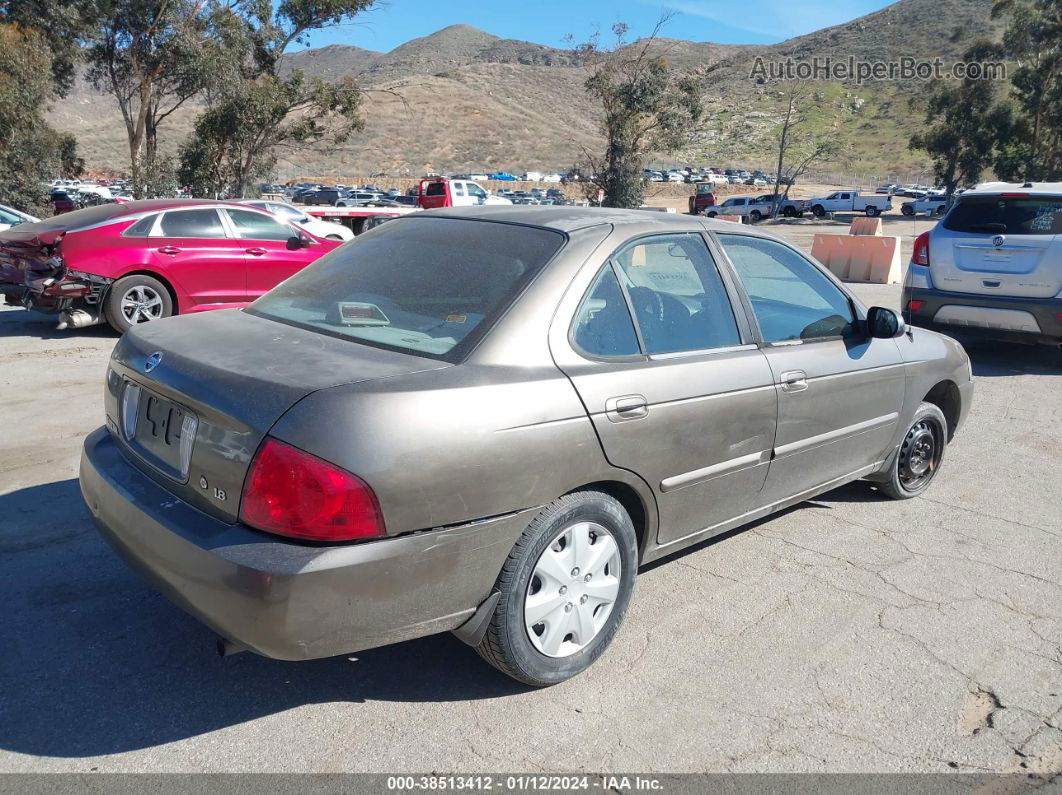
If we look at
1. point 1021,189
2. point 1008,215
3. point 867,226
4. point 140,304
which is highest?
point 1021,189

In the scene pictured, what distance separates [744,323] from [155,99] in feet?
107

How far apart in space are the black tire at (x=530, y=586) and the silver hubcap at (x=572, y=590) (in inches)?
1.0

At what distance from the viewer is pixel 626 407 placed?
322 centimetres

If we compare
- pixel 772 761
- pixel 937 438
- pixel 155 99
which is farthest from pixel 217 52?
pixel 772 761

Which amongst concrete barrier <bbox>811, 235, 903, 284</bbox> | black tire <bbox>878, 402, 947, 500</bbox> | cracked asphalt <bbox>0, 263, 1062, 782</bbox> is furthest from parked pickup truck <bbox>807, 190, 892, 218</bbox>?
cracked asphalt <bbox>0, 263, 1062, 782</bbox>

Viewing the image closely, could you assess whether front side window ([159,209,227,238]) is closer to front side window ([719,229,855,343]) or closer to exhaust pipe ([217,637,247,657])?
front side window ([719,229,855,343])

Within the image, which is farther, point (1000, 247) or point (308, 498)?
point (1000, 247)

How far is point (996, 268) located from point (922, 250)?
32.3 inches

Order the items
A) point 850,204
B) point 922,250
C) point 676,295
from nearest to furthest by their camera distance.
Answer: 1. point 676,295
2. point 922,250
3. point 850,204

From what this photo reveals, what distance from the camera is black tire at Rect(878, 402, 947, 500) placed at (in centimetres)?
511

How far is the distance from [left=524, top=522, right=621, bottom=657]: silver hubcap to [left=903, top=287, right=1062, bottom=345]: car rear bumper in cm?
681

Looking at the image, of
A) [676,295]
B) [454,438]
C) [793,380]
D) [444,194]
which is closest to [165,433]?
[454,438]

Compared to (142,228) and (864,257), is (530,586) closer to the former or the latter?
(142,228)

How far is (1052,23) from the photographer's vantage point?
43312 mm
